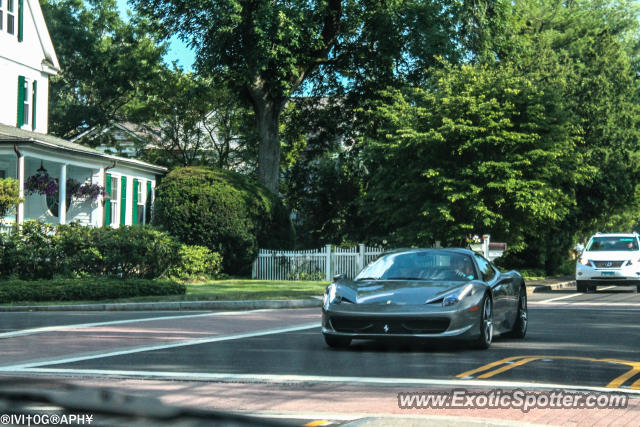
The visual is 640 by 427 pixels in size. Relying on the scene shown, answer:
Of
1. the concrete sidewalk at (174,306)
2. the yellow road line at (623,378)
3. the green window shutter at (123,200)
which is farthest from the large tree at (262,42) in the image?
the yellow road line at (623,378)

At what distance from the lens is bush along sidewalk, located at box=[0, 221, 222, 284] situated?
24.5 metres

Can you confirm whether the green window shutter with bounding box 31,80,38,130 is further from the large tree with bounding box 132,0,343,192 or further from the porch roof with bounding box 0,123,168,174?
the large tree with bounding box 132,0,343,192

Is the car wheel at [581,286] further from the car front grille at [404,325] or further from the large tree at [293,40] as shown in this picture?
the car front grille at [404,325]

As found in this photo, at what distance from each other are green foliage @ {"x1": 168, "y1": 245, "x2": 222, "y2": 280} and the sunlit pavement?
12289mm

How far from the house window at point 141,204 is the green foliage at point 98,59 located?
1151cm

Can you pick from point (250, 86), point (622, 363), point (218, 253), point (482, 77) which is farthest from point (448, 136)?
point (622, 363)

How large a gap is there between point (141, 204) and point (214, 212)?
30.0 feet

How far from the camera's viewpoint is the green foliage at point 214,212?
30.7m

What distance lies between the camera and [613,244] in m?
29.7

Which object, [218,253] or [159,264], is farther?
[218,253]

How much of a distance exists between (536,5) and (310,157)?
19878 millimetres

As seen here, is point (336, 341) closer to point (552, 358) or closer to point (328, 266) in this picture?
point (552, 358)

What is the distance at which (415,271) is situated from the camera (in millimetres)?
11828

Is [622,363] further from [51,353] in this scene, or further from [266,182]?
[266,182]
